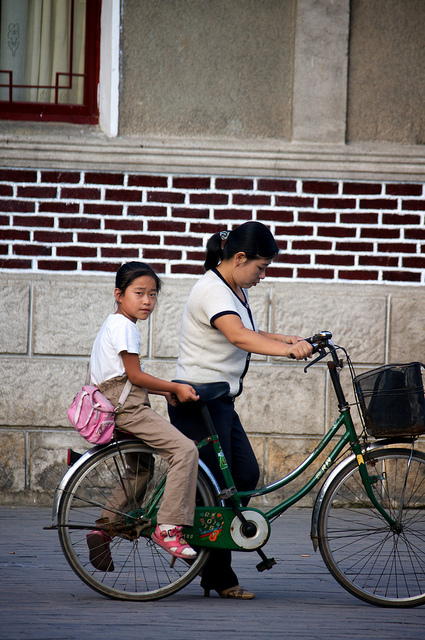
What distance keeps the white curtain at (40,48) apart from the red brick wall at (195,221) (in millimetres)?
752

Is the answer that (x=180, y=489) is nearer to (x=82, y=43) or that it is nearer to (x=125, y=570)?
(x=125, y=570)

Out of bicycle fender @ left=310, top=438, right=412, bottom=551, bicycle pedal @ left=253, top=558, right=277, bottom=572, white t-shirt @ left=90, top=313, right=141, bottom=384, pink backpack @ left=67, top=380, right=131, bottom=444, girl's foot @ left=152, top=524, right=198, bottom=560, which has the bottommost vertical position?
bicycle pedal @ left=253, top=558, right=277, bottom=572

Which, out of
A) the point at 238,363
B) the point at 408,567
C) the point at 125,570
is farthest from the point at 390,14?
the point at 125,570

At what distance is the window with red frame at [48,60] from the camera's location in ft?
20.7

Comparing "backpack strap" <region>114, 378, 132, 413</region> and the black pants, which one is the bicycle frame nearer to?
the black pants

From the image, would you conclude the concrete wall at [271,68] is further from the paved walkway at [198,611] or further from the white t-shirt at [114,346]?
the paved walkway at [198,611]

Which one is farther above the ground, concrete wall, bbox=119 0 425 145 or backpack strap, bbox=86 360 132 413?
concrete wall, bbox=119 0 425 145

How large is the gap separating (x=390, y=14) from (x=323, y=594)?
440cm

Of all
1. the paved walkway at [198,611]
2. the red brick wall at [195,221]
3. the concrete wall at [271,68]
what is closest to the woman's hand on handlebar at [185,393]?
the paved walkway at [198,611]

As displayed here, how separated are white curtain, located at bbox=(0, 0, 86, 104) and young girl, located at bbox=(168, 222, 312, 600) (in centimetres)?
317

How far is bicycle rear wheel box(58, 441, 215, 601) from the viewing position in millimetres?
3604

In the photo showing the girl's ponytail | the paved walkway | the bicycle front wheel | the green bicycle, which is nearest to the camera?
the paved walkway

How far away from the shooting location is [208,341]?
3752mm

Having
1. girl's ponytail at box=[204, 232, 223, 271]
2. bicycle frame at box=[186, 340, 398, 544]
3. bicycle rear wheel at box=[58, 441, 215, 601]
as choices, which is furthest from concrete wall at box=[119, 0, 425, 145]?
bicycle rear wheel at box=[58, 441, 215, 601]
